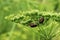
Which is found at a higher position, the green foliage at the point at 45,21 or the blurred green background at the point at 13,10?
the green foliage at the point at 45,21

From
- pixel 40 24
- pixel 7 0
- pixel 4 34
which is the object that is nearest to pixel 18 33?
pixel 4 34

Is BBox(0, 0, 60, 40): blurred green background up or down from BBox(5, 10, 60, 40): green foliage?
down

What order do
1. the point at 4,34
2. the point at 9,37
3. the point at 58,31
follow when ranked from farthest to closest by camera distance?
the point at 4,34, the point at 9,37, the point at 58,31

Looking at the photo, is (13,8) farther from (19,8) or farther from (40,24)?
(40,24)

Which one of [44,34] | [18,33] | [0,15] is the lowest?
[18,33]

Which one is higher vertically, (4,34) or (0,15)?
(0,15)

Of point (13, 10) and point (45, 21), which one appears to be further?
point (13, 10)

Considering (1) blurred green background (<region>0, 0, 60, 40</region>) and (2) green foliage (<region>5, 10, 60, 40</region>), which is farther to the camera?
(1) blurred green background (<region>0, 0, 60, 40</region>)

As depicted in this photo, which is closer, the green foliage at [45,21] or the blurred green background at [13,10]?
the green foliage at [45,21]

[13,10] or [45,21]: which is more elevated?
[45,21]

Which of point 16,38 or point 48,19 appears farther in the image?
point 16,38

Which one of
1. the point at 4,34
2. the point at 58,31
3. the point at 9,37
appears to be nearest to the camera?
the point at 58,31
